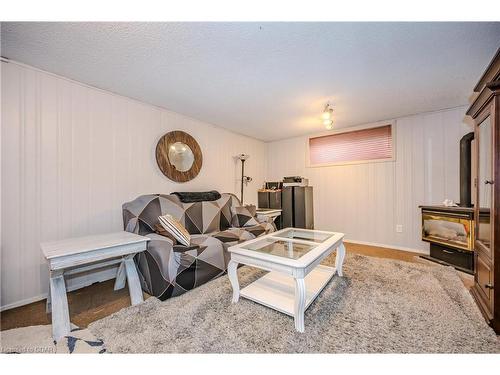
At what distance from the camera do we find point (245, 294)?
173 cm

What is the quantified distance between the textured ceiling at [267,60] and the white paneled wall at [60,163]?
0.21 meters

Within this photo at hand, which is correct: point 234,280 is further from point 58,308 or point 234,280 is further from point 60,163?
point 60,163

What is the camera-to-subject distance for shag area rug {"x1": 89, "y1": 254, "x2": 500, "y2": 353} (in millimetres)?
1238

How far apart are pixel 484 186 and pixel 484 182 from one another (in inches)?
1.6

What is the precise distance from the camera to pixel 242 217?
3213 millimetres

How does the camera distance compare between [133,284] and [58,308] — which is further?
[133,284]

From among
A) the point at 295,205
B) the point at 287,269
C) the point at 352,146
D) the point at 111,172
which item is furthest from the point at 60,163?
the point at 352,146

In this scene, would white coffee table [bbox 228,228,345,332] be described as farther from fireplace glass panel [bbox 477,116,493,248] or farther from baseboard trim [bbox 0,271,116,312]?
baseboard trim [bbox 0,271,116,312]

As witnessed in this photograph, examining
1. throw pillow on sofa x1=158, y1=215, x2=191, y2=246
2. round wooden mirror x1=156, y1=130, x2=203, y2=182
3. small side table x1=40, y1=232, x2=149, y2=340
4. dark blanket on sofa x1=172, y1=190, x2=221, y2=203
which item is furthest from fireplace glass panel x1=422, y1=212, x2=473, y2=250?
small side table x1=40, y1=232, x2=149, y2=340

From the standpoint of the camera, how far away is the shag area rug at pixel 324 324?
124 centimetres

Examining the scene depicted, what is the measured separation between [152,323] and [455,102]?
14.0ft

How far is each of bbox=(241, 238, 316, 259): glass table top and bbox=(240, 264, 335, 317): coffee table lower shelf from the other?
335 millimetres

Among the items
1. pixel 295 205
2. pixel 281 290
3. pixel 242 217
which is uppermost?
pixel 295 205
